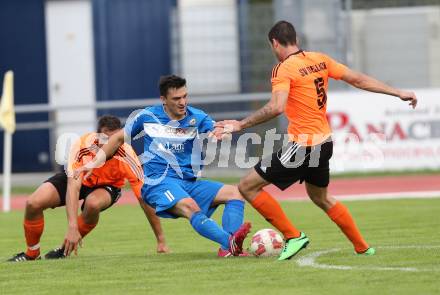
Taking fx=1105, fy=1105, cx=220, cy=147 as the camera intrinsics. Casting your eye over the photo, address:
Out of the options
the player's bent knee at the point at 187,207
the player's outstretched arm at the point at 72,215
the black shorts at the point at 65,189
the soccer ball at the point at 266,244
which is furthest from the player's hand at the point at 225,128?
the black shorts at the point at 65,189

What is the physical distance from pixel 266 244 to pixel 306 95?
137cm

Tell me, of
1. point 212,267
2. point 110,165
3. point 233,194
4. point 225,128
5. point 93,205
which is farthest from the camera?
point 110,165

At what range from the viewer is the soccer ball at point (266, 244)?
9609 millimetres

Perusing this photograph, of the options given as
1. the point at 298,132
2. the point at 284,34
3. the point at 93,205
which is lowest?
the point at 93,205

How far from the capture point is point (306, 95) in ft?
30.5

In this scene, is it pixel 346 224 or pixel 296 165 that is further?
pixel 346 224

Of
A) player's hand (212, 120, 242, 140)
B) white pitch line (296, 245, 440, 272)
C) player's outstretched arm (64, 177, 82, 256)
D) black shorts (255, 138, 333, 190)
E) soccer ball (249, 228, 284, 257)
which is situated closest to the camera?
white pitch line (296, 245, 440, 272)

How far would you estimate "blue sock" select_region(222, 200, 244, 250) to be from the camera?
985 centimetres

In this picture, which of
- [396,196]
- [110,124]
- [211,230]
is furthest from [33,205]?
[396,196]

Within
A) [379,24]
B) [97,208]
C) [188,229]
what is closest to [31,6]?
[379,24]

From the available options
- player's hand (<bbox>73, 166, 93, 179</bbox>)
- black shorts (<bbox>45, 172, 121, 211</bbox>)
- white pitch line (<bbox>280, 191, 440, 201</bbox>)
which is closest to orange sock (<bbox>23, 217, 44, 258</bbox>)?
black shorts (<bbox>45, 172, 121, 211</bbox>)

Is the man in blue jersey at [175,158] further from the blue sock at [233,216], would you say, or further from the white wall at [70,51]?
the white wall at [70,51]

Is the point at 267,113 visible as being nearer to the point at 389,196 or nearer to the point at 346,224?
the point at 346,224

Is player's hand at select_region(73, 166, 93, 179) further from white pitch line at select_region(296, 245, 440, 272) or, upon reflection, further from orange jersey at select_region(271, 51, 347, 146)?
white pitch line at select_region(296, 245, 440, 272)
